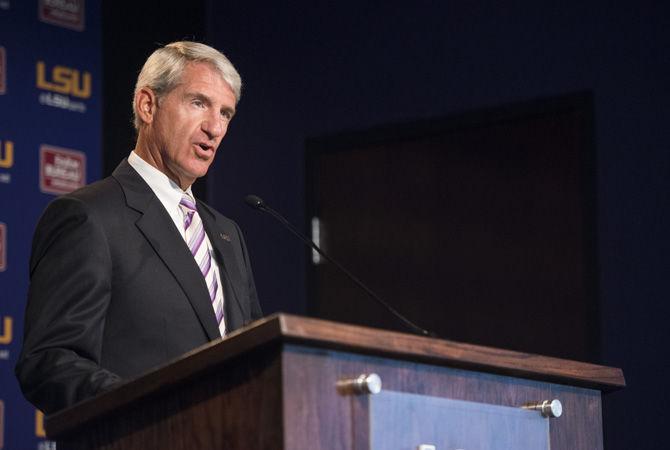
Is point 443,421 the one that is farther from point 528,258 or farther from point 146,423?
point 528,258

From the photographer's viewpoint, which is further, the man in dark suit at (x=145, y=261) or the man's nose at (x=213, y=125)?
the man's nose at (x=213, y=125)

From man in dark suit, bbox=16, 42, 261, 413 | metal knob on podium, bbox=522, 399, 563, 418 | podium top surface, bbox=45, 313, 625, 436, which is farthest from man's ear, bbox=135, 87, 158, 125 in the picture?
metal knob on podium, bbox=522, 399, 563, 418

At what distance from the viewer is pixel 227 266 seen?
242cm

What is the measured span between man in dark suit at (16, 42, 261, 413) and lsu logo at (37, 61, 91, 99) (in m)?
2.07

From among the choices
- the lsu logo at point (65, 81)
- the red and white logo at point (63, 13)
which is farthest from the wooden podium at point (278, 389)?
the red and white logo at point (63, 13)

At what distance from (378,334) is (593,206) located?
3.37 metres

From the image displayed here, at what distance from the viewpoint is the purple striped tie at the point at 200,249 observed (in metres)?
2.29

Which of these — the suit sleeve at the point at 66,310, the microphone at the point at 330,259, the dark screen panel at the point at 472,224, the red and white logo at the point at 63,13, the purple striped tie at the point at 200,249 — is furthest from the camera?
the dark screen panel at the point at 472,224

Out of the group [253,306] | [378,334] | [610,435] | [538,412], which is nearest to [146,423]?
[378,334]

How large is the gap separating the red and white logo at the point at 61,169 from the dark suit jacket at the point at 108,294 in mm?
2210

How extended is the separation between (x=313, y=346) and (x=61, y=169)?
3.14m

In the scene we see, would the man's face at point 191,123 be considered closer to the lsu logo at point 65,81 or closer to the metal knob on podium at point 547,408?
the metal knob on podium at point 547,408

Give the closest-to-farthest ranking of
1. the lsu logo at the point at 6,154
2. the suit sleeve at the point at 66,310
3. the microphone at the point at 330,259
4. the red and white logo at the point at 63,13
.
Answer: the suit sleeve at the point at 66,310 < the microphone at the point at 330,259 < the lsu logo at the point at 6,154 < the red and white logo at the point at 63,13

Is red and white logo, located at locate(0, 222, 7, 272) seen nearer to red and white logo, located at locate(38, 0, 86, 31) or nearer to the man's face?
red and white logo, located at locate(38, 0, 86, 31)
